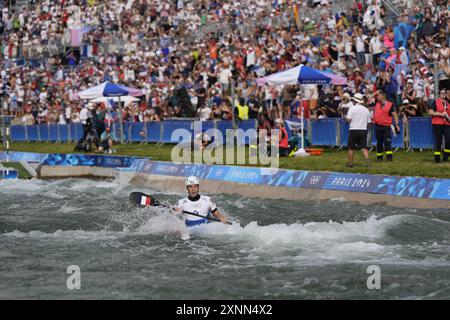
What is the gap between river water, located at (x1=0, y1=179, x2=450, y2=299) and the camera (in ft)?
37.9

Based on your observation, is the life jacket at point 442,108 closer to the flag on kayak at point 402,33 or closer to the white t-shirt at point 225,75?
the flag on kayak at point 402,33

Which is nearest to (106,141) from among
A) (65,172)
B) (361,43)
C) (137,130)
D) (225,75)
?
(65,172)

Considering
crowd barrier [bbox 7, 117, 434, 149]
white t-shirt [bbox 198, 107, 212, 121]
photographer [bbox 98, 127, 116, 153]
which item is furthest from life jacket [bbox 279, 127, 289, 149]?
photographer [bbox 98, 127, 116, 153]

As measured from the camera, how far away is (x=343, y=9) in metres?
31.9

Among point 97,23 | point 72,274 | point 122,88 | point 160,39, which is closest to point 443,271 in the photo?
point 72,274

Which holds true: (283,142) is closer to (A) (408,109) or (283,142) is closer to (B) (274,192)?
(A) (408,109)

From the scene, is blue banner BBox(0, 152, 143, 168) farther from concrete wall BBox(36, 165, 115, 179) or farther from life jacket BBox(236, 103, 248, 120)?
life jacket BBox(236, 103, 248, 120)

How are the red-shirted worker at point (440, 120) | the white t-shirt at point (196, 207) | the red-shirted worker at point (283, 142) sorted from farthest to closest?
the red-shirted worker at point (283, 142), the red-shirted worker at point (440, 120), the white t-shirt at point (196, 207)

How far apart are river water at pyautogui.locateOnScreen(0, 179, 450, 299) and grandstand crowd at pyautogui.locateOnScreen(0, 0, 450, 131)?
24.8 feet

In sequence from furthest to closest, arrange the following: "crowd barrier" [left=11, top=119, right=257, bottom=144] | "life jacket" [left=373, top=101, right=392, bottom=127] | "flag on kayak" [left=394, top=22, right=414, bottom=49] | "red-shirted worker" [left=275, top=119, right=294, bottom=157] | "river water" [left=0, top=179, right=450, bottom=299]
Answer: "crowd barrier" [left=11, top=119, right=257, bottom=144] < "flag on kayak" [left=394, top=22, right=414, bottom=49] < "red-shirted worker" [left=275, top=119, right=294, bottom=157] < "life jacket" [left=373, top=101, right=392, bottom=127] < "river water" [left=0, top=179, right=450, bottom=299]

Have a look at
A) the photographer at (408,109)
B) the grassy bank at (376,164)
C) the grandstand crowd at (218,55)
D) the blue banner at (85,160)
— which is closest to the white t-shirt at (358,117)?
the grassy bank at (376,164)

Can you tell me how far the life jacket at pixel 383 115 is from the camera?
2228 cm

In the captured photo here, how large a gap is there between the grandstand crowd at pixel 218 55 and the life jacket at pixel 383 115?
1536mm

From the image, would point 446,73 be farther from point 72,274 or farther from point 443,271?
point 72,274
